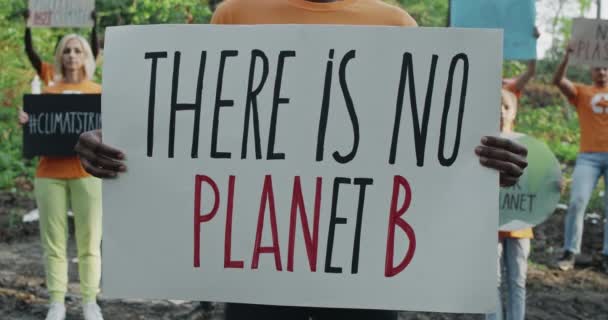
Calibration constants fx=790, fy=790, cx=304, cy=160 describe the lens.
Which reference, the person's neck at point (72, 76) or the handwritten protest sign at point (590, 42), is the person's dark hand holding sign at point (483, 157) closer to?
the person's neck at point (72, 76)

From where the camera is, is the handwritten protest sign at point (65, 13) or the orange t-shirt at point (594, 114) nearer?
the handwritten protest sign at point (65, 13)

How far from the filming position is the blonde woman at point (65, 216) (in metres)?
4.61

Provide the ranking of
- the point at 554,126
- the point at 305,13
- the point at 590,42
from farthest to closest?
the point at 554,126 < the point at 590,42 < the point at 305,13

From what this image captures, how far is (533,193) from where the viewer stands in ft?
13.9

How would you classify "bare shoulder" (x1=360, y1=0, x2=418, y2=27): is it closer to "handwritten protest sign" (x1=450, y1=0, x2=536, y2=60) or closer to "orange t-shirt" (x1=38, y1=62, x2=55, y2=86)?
"handwritten protest sign" (x1=450, y1=0, x2=536, y2=60)

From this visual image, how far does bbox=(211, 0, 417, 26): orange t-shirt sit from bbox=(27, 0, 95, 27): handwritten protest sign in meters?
4.11

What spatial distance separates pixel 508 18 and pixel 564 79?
1842 millimetres

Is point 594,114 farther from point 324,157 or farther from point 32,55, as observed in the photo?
point 324,157

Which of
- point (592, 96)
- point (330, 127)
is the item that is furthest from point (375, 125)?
point (592, 96)

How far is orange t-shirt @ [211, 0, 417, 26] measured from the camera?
2.07 metres

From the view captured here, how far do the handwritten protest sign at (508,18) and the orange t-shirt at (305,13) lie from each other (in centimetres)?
292

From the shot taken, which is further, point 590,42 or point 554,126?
point 554,126

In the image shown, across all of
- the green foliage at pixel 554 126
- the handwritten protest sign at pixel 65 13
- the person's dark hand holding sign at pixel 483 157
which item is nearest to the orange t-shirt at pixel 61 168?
the handwritten protest sign at pixel 65 13

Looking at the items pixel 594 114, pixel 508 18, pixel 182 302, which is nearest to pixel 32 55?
pixel 182 302
